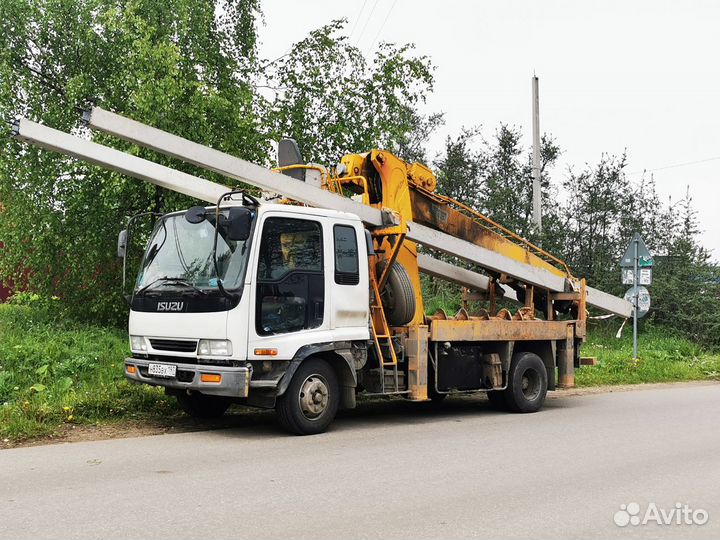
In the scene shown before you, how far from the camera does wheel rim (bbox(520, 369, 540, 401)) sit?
11.5 m

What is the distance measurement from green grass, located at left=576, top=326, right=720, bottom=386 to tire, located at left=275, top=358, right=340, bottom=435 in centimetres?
793

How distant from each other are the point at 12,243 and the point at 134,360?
6463 mm

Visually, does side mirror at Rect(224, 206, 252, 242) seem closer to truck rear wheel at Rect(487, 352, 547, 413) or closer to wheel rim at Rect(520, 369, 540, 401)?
truck rear wheel at Rect(487, 352, 547, 413)

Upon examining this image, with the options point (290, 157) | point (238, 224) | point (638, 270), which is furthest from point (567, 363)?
point (238, 224)

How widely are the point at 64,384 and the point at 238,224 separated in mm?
3679

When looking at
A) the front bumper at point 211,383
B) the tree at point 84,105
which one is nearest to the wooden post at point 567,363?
the front bumper at point 211,383

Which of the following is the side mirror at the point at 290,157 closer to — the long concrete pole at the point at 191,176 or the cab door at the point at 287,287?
the long concrete pole at the point at 191,176

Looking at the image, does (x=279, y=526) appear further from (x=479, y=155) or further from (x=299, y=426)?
(x=479, y=155)

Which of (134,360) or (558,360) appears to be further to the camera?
(558,360)

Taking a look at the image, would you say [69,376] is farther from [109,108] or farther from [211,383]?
[109,108]

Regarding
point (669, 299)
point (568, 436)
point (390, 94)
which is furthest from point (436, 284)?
point (568, 436)

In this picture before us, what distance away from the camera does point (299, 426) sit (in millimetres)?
8469

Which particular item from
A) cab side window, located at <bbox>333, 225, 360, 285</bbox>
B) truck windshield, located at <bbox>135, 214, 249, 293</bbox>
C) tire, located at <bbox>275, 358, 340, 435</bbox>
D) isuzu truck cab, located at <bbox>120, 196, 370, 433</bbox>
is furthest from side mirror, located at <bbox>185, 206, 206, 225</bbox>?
tire, located at <bbox>275, 358, 340, 435</bbox>

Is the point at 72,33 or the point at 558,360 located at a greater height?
the point at 72,33
